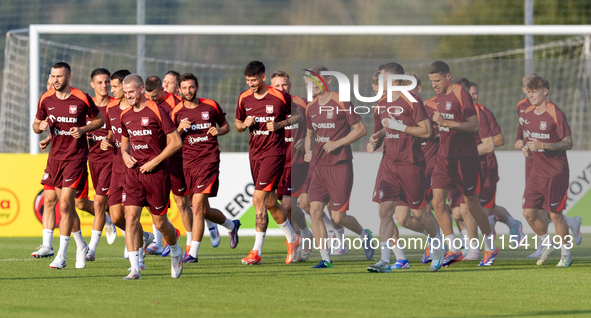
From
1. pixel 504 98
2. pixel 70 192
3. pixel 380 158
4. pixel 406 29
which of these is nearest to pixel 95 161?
pixel 70 192

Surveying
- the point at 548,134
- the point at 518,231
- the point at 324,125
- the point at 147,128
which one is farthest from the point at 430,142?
the point at 147,128

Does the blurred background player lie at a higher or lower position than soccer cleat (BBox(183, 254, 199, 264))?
higher

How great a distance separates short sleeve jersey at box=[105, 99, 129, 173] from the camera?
895 centimetres

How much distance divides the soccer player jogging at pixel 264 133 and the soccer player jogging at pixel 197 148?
42 centimetres

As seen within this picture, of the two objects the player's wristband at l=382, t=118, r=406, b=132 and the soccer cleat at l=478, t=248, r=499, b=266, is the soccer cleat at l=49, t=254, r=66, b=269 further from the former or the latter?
the soccer cleat at l=478, t=248, r=499, b=266

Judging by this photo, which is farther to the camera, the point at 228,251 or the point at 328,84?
the point at 228,251

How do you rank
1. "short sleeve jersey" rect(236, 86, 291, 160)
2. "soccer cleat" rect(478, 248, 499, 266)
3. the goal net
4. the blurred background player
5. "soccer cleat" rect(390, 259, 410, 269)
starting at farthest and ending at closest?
the goal net
"soccer cleat" rect(478, 248, 499, 266)
"short sleeve jersey" rect(236, 86, 291, 160)
"soccer cleat" rect(390, 259, 410, 269)
the blurred background player

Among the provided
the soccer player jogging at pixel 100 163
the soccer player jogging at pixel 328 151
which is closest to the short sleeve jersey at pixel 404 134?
the soccer player jogging at pixel 328 151

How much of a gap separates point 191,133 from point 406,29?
4.93 meters

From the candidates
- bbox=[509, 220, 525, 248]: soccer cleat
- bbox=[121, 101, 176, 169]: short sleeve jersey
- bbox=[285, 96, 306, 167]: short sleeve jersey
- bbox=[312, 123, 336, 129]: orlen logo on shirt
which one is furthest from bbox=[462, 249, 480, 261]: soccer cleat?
bbox=[121, 101, 176, 169]: short sleeve jersey

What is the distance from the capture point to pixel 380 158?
30.6 feet

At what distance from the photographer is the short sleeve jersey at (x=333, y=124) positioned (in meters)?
9.40

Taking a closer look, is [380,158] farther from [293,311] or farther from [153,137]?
[293,311]

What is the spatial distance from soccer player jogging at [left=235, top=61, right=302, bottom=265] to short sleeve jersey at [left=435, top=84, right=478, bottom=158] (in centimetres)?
171
